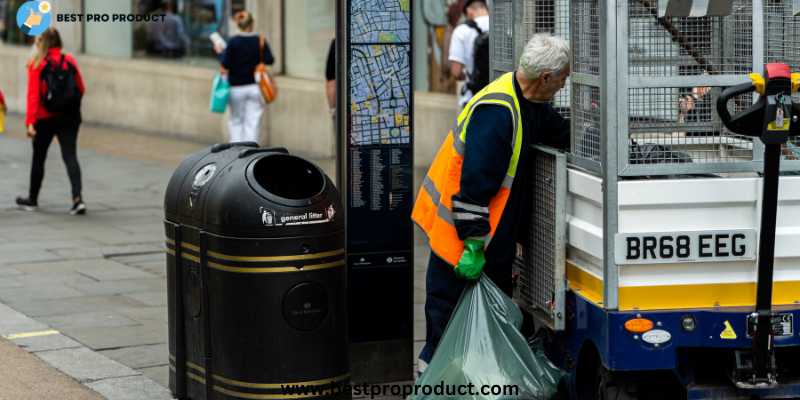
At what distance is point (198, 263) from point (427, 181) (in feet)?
3.41

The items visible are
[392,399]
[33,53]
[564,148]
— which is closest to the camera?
[564,148]

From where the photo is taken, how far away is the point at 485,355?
5402 mm

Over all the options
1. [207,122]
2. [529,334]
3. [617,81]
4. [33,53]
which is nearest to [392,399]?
[529,334]

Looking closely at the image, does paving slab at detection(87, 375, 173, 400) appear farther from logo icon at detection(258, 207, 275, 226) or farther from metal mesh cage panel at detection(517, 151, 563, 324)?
metal mesh cage panel at detection(517, 151, 563, 324)

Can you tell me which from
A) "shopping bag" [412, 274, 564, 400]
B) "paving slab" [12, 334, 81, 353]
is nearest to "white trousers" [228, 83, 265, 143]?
"paving slab" [12, 334, 81, 353]

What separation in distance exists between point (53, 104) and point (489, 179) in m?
7.00

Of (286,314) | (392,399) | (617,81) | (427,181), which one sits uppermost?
(617,81)

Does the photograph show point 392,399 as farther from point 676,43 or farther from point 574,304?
point 676,43

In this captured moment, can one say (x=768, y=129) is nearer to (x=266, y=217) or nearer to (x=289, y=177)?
(x=266, y=217)

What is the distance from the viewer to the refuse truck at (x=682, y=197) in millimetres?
4973

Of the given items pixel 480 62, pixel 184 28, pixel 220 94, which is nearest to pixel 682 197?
pixel 480 62

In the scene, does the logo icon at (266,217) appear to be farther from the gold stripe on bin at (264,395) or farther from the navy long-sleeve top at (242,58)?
the navy long-sleeve top at (242,58)

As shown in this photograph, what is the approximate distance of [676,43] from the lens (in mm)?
5223

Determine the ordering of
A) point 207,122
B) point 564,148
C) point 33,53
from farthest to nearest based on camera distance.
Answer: point 207,122 → point 33,53 → point 564,148
